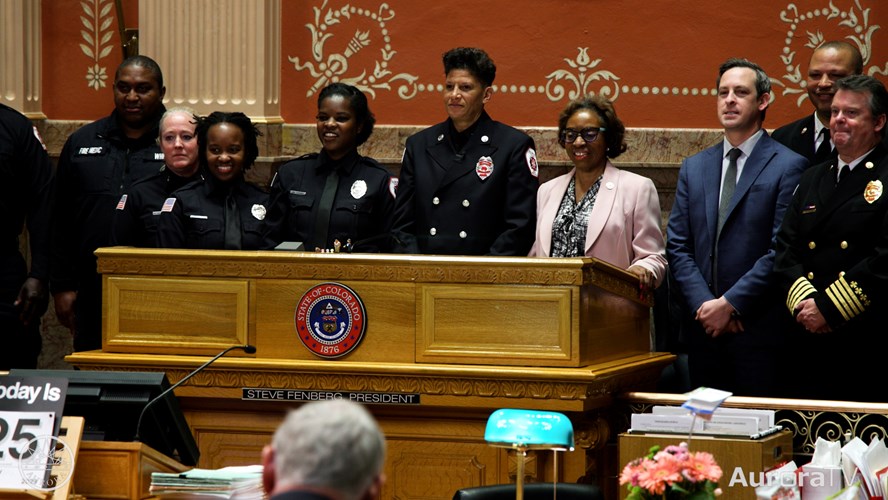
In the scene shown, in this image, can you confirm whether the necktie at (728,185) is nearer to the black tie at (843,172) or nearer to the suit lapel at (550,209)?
the black tie at (843,172)

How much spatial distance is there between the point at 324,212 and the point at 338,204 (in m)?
0.06

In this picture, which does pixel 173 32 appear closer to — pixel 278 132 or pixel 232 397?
pixel 278 132

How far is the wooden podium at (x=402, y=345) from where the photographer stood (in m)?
4.36

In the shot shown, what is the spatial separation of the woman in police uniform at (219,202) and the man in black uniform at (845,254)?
6.53 ft

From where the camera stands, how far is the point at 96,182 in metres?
5.82

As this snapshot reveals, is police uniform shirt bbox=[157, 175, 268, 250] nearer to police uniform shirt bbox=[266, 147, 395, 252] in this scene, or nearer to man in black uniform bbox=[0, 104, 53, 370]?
police uniform shirt bbox=[266, 147, 395, 252]

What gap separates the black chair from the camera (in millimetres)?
3607

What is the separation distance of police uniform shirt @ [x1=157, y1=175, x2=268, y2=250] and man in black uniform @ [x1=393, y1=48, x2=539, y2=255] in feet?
1.82

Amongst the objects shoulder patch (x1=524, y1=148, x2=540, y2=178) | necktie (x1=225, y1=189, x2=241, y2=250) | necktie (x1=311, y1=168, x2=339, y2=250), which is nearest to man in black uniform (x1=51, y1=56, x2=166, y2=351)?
necktie (x1=225, y1=189, x2=241, y2=250)

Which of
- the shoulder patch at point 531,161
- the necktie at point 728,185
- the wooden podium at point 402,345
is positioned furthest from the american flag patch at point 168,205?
the necktie at point 728,185

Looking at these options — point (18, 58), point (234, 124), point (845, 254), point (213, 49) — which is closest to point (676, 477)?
point (845, 254)

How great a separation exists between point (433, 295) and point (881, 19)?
3.49 m

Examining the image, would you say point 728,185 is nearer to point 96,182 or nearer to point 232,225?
point 232,225

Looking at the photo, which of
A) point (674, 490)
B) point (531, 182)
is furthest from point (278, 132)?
point (674, 490)
